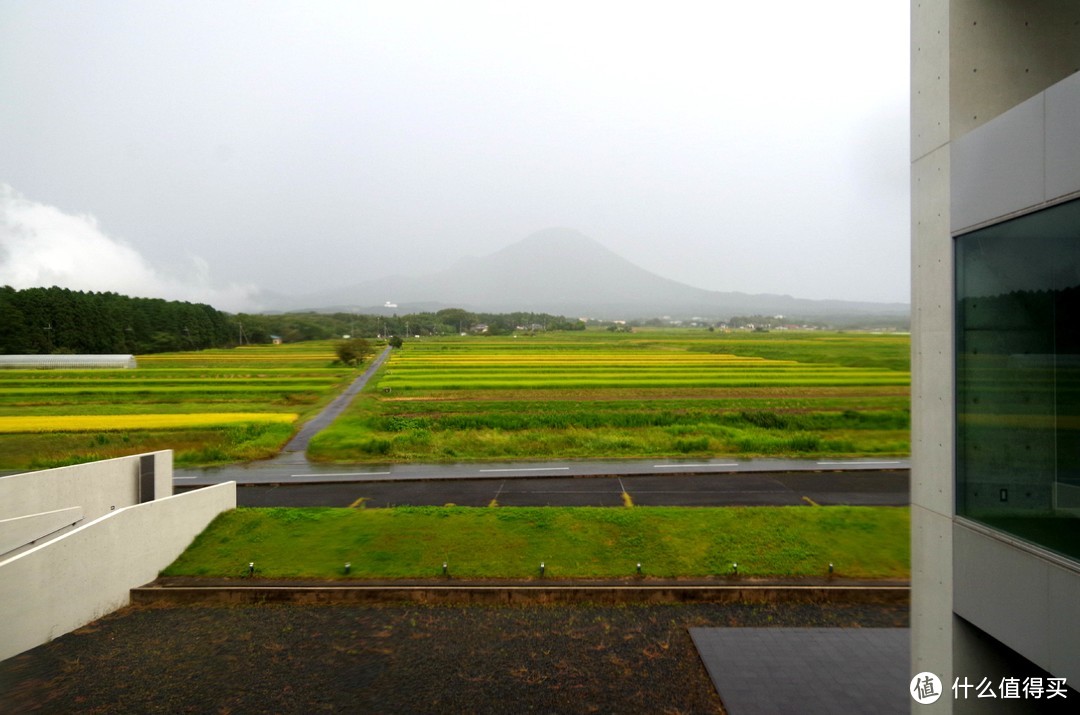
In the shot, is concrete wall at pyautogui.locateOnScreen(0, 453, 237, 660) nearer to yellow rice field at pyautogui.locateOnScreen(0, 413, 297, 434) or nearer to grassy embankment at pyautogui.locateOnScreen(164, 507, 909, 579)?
grassy embankment at pyautogui.locateOnScreen(164, 507, 909, 579)

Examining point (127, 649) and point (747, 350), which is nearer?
point (127, 649)

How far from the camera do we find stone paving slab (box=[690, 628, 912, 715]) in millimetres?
6258

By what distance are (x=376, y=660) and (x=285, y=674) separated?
114 centimetres

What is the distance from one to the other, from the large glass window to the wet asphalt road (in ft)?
33.6

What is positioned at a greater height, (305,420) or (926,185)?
(926,185)

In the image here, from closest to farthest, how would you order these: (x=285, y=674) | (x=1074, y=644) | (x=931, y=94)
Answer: (x=1074, y=644) → (x=931, y=94) → (x=285, y=674)

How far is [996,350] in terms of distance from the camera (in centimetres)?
308

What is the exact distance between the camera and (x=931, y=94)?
3617 mm

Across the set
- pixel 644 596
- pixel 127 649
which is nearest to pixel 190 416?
pixel 127 649

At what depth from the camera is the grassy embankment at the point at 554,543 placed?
390 inches

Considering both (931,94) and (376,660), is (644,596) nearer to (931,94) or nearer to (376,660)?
(376,660)

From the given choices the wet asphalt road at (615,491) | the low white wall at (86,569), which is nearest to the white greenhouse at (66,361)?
the wet asphalt road at (615,491)

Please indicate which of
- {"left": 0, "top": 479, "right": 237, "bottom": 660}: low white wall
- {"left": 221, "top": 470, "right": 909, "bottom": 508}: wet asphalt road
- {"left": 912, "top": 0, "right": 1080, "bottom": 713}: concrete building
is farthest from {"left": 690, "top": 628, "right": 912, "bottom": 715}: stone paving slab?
{"left": 0, "top": 479, "right": 237, "bottom": 660}: low white wall

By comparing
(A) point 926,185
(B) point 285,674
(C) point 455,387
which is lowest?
(B) point 285,674
